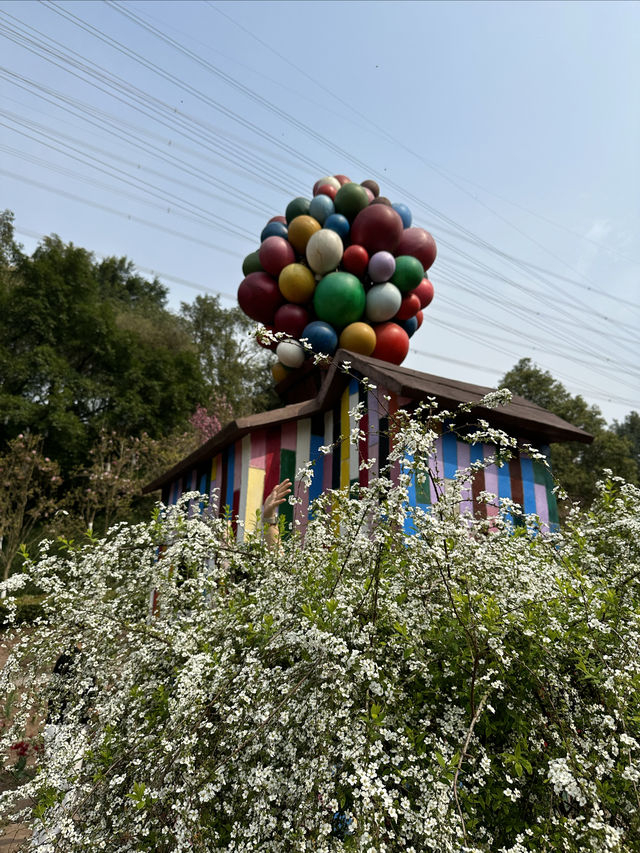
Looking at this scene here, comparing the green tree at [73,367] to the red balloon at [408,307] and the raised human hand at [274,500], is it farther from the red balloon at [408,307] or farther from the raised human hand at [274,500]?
the raised human hand at [274,500]

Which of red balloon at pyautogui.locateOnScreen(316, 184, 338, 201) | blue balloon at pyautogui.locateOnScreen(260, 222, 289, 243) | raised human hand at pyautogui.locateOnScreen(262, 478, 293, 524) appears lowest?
raised human hand at pyautogui.locateOnScreen(262, 478, 293, 524)

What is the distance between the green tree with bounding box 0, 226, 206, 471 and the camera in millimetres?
17391

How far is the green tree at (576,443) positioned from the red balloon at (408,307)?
11914 mm

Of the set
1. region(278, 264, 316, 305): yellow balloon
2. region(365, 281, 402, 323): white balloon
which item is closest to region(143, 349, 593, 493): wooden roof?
region(365, 281, 402, 323): white balloon

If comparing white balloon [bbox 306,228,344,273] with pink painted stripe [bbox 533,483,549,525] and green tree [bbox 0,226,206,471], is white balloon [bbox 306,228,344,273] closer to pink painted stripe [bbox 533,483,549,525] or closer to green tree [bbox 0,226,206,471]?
pink painted stripe [bbox 533,483,549,525]

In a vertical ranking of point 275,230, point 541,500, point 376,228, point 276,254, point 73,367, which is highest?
point 73,367

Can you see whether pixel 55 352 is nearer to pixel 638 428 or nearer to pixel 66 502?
pixel 66 502

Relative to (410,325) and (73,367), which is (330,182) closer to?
(410,325)

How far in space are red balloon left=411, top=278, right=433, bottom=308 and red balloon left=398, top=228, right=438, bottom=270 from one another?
16.4 inches

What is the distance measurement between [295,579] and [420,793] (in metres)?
0.88

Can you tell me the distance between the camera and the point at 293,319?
21.2ft

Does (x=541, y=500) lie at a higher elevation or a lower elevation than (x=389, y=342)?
lower

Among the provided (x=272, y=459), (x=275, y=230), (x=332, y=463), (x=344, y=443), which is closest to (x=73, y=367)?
(x=275, y=230)

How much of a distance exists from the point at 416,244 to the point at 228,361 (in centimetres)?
1993
